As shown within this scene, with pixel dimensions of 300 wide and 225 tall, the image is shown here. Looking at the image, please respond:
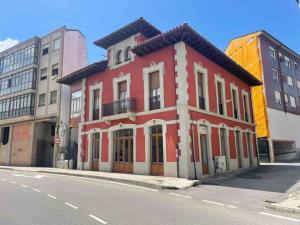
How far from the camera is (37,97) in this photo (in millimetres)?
28953

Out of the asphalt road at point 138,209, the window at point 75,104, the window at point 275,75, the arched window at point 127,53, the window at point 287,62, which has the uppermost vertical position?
the window at point 287,62

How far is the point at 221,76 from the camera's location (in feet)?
65.0

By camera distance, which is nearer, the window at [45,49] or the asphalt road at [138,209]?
the asphalt road at [138,209]

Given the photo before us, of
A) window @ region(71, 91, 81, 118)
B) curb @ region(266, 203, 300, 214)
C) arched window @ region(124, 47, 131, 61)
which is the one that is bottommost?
curb @ region(266, 203, 300, 214)

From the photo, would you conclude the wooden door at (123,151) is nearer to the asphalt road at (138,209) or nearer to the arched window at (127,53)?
the arched window at (127,53)

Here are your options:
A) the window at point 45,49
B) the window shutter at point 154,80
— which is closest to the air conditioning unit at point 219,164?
the window shutter at point 154,80

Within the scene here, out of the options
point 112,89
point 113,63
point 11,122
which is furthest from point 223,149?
point 11,122

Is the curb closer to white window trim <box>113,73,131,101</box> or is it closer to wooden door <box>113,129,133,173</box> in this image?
wooden door <box>113,129,133,173</box>

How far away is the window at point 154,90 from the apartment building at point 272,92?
1583 centimetres

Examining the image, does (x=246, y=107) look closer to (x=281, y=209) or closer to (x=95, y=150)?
(x=95, y=150)

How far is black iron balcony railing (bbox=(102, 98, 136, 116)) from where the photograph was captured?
55.6 feet

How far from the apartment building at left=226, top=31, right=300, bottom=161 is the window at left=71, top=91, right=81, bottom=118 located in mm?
18637

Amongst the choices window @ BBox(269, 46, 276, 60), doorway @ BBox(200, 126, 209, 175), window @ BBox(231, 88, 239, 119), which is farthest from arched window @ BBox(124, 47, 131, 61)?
window @ BBox(269, 46, 276, 60)

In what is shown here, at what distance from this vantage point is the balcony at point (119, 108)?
1688 cm
